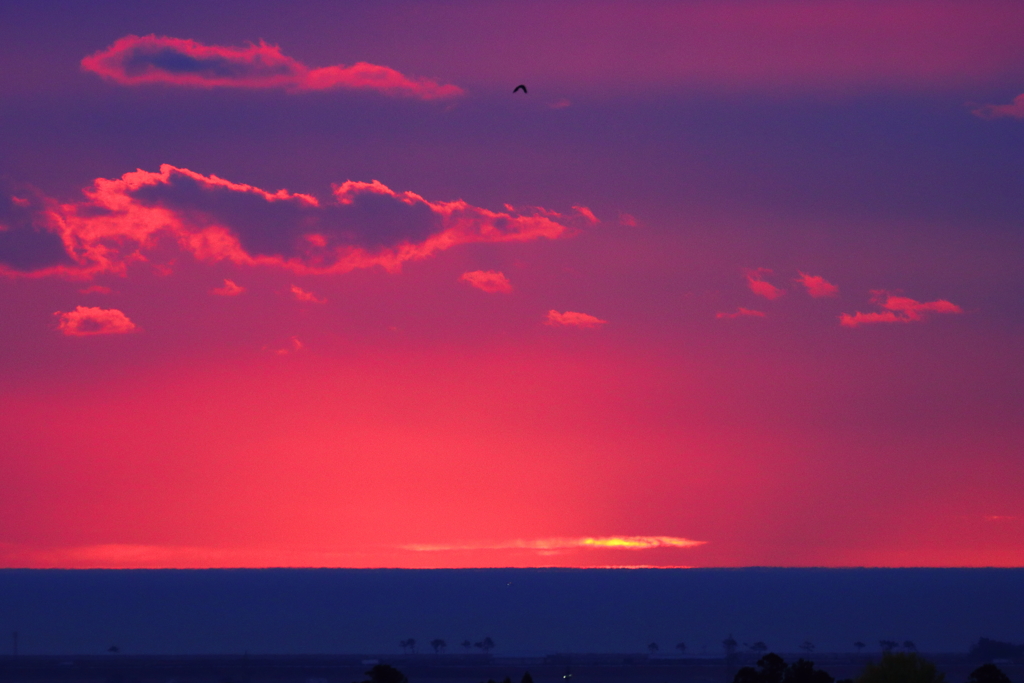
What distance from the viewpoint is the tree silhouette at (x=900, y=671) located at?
275 ft

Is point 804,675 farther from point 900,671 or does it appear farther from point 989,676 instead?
point 900,671

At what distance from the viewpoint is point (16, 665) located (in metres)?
191

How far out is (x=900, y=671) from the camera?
84.2 m

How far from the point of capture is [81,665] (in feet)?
636

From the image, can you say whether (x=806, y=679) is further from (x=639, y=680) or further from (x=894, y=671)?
(x=639, y=680)

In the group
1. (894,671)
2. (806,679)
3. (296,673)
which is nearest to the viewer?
(806,679)

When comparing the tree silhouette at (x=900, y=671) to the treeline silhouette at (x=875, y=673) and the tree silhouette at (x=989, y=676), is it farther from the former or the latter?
the tree silhouette at (x=989, y=676)

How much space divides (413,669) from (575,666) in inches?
824

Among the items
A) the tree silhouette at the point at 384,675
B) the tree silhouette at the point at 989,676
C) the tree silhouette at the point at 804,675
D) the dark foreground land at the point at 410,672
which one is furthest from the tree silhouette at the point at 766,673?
the dark foreground land at the point at 410,672

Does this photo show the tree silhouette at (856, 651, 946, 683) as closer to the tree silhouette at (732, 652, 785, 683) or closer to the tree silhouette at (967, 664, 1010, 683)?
the tree silhouette at (967, 664, 1010, 683)

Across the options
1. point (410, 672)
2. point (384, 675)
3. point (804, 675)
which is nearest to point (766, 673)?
point (804, 675)

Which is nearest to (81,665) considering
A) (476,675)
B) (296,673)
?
(296,673)

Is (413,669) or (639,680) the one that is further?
(413,669)

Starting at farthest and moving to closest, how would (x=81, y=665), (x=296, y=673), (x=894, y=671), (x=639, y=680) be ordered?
(x=81, y=665) < (x=296, y=673) < (x=639, y=680) < (x=894, y=671)
